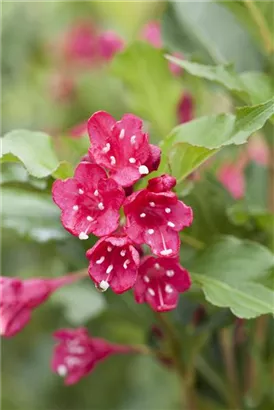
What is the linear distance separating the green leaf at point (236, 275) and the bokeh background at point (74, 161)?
0.10 m

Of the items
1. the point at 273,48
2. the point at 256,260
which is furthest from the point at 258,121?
the point at 273,48

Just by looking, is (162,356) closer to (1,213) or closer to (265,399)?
(265,399)

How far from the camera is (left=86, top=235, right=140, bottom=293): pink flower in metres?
0.70

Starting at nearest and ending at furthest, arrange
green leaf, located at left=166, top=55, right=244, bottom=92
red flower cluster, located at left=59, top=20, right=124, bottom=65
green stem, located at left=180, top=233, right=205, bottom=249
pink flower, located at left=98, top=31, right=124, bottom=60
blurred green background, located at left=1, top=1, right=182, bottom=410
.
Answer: green leaf, located at left=166, top=55, right=244, bottom=92, green stem, located at left=180, top=233, right=205, bottom=249, blurred green background, located at left=1, top=1, right=182, bottom=410, pink flower, located at left=98, top=31, right=124, bottom=60, red flower cluster, located at left=59, top=20, right=124, bottom=65

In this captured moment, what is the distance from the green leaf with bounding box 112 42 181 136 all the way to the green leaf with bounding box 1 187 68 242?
0.85ft

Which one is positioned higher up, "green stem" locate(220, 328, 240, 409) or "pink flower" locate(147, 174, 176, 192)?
"pink flower" locate(147, 174, 176, 192)

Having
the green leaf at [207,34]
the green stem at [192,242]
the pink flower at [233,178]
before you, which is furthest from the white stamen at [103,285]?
the pink flower at [233,178]

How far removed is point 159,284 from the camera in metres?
0.76

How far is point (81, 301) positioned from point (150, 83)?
43cm

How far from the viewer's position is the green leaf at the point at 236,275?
0.77 m

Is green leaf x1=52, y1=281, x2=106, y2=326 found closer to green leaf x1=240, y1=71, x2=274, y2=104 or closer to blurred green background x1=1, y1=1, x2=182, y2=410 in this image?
blurred green background x1=1, y1=1, x2=182, y2=410

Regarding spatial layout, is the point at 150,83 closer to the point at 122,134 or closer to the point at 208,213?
the point at 208,213

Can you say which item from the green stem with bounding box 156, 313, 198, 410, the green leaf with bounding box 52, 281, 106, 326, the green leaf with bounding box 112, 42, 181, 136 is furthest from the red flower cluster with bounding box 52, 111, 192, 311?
the green leaf with bounding box 52, 281, 106, 326

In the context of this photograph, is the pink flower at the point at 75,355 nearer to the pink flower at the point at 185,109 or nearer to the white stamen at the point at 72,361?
the white stamen at the point at 72,361
